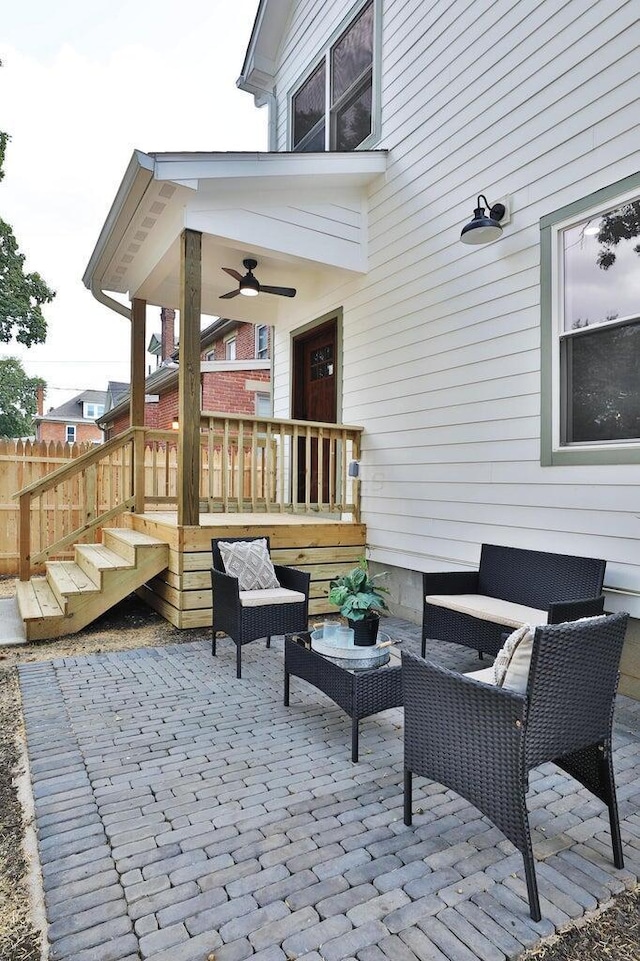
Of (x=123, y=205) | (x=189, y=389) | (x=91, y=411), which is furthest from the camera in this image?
(x=91, y=411)

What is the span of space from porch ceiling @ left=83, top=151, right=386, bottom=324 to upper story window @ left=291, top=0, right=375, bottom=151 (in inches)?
41.6

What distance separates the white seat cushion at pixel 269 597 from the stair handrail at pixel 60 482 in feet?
9.77

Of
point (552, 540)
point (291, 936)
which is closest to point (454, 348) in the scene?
point (552, 540)

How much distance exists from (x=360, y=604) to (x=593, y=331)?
8.20ft

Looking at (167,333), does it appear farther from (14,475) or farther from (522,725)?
(522,725)

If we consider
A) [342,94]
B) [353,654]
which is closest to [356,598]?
[353,654]

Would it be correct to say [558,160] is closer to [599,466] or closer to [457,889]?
[599,466]

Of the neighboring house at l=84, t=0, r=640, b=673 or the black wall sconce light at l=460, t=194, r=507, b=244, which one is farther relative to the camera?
the black wall sconce light at l=460, t=194, r=507, b=244

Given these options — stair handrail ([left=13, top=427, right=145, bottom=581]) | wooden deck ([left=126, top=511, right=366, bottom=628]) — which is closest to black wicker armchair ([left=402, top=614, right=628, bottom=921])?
wooden deck ([left=126, top=511, right=366, bottom=628])

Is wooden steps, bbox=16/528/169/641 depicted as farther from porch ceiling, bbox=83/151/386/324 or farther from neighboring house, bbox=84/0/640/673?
porch ceiling, bbox=83/151/386/324

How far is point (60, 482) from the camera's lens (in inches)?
241

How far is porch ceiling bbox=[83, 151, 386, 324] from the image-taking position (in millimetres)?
4863

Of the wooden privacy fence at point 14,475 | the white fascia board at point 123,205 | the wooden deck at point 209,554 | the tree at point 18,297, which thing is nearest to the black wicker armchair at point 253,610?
the wooden deck at point 209,554

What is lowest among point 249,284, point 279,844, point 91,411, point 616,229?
point 279,844
